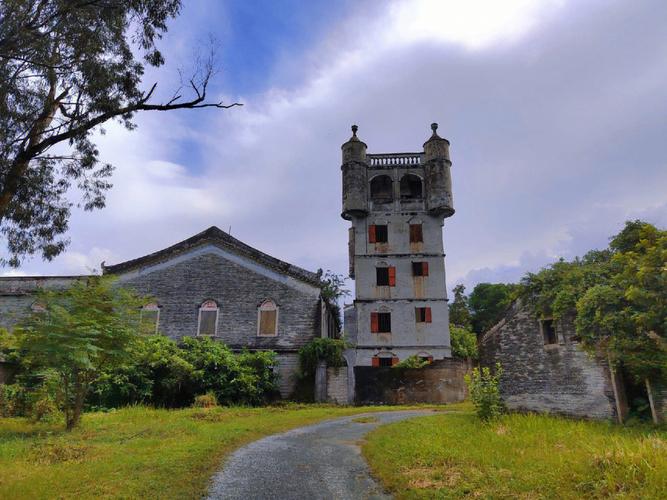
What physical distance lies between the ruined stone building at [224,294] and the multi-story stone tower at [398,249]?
6.13 m

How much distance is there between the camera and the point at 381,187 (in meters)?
35.9

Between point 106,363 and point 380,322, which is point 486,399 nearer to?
point 106,363

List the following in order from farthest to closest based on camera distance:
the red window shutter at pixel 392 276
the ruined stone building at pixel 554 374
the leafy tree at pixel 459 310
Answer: the leafy tree at pixel 459 310
the red window shutter at pixel 392 276
the ruined stone building at pixel 554 374

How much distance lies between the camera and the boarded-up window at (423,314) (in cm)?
3147

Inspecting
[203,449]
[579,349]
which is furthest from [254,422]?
[579,349]

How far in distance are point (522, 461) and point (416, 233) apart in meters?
25.3

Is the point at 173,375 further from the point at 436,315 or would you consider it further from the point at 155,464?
the point at 436,315

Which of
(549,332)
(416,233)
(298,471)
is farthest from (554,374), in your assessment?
(416,233)

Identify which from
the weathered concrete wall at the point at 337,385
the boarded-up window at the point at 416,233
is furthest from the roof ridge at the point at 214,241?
the boarded-up window at the point at 416,233

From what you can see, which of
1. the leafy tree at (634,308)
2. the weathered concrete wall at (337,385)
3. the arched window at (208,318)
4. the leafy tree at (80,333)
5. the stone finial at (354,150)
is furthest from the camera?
the stone finial at (354,150)

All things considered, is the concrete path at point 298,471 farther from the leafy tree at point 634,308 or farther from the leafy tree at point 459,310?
the leafy tree at point 459,310

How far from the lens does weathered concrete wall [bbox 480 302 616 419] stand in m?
13.7

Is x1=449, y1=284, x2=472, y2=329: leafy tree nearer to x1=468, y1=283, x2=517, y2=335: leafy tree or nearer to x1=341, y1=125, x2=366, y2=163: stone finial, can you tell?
x1=468, y1=283, x2=517, y2=335: leafy tree

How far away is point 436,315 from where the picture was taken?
103ft
